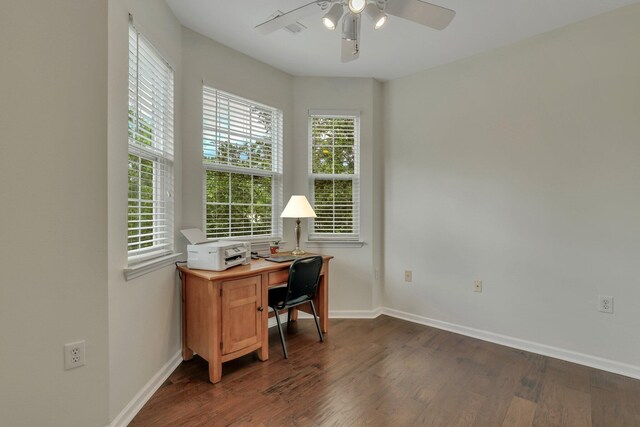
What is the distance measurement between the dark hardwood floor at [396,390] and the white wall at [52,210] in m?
0.54

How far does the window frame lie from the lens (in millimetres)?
1865

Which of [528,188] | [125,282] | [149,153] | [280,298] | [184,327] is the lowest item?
[184,327]

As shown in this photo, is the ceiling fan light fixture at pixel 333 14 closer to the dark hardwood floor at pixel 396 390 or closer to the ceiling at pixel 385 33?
the ceiling at pixel 385 33

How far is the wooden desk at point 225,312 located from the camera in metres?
2.12

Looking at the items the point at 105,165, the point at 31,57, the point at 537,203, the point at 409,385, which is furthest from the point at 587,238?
the point at 31,57

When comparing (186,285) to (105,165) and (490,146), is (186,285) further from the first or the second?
(490,146)

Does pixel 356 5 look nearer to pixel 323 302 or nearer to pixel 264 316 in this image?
pixel 264 316

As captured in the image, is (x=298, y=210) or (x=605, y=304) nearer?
(x=605, y=304)

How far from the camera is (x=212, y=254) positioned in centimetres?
221

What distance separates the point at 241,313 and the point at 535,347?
7.98ft

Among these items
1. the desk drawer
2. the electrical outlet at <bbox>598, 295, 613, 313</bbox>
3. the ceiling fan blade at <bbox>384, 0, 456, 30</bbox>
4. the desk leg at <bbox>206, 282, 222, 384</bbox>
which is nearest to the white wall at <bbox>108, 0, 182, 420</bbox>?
the desk leg at <bbox>206, 282, 222, 384</bbox>

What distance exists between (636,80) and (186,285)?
360 cm

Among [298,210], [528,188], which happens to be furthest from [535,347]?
[298,210]

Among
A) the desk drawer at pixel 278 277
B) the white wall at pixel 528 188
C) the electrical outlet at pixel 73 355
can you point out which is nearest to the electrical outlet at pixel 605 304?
the white wall at pixel 528 188
